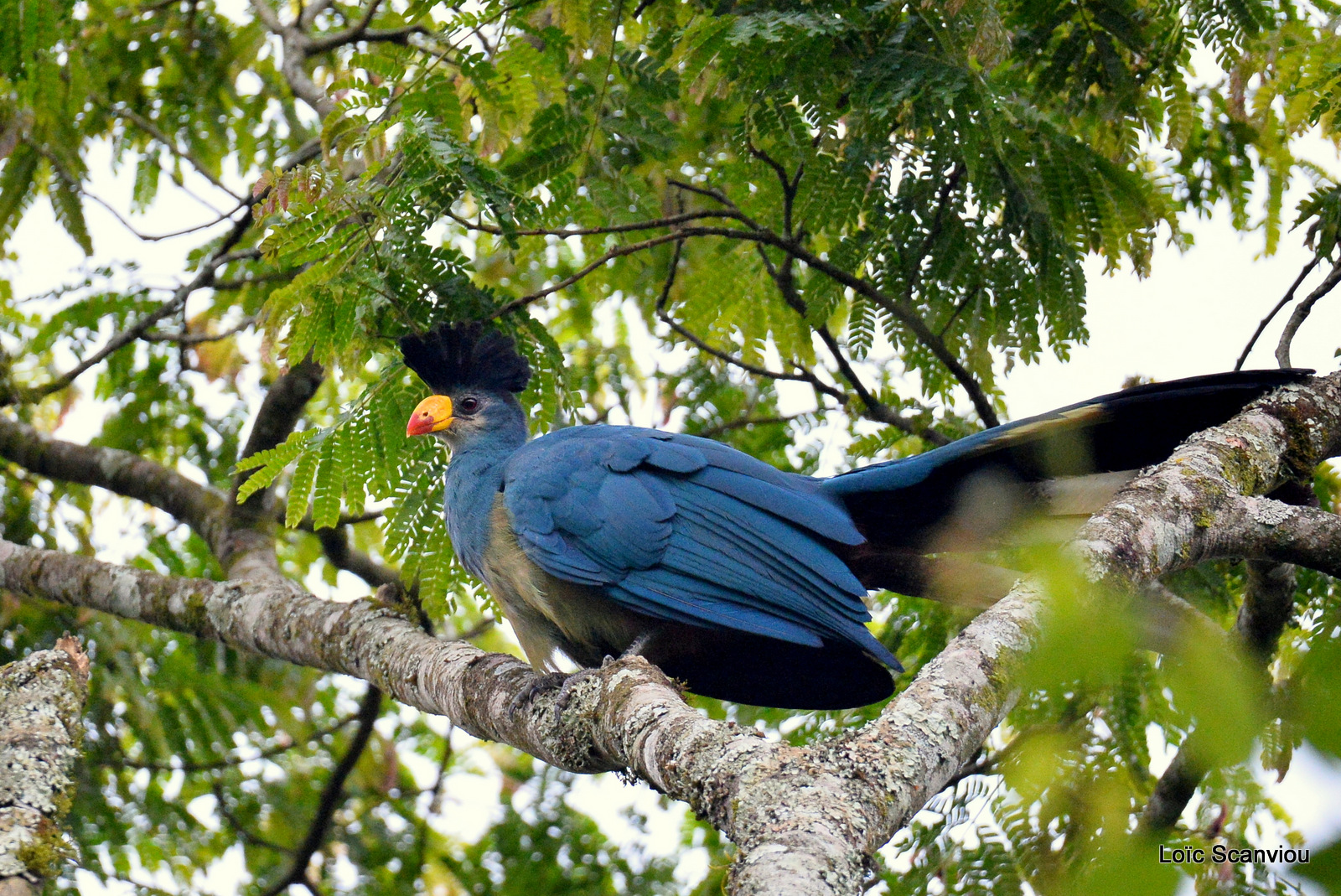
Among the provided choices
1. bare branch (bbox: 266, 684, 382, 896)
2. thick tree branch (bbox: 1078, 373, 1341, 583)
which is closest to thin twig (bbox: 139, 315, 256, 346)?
bare branch (bbox: 266, 684, 382, 896)

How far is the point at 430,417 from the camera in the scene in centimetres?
410

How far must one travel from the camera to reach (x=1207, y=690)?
1.09m

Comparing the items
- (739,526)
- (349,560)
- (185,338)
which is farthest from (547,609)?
(185,338)

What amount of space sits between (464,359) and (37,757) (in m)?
2.08

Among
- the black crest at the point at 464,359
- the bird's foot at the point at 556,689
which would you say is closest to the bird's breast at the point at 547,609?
the bird's foot at the point at 556,689

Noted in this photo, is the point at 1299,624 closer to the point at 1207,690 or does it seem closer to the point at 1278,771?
the point at 1278,771

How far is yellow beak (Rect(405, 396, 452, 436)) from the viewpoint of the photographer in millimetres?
4039

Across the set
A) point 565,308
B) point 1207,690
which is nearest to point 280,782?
point 565,308

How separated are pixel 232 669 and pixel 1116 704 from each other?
13.1 feet

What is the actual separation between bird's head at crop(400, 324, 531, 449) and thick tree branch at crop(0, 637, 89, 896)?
1429mm

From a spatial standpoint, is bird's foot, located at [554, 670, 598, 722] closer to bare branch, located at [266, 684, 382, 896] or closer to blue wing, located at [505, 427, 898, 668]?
blue wing, located at [505, 427, 898, 668]

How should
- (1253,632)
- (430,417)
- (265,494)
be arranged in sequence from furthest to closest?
(265,494) → (430,417) → (1253,632)

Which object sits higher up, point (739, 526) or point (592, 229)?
point (592, 229)

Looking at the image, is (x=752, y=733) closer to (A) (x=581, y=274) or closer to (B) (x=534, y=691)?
(B) (x=534, y=691)
